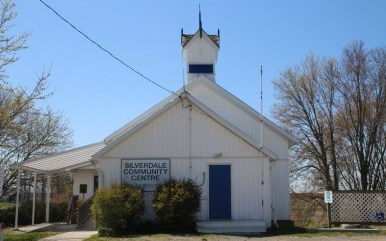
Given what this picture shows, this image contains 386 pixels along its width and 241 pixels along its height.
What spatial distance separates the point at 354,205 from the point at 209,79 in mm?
9370

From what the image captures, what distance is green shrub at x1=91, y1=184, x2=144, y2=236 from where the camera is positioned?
1803cm

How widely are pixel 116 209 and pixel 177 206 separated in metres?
2.20

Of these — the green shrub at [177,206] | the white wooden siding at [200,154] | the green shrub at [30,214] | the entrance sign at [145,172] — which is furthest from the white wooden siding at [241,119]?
the green shrub at [30,214]

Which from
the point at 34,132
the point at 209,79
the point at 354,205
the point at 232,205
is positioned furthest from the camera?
the point at 34,132

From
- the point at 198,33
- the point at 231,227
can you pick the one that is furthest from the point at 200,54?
the point at 231,227

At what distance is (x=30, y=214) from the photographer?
24953 mm

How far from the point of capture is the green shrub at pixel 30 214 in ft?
81.4

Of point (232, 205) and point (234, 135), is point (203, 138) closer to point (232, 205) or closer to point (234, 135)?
point (234, 135)

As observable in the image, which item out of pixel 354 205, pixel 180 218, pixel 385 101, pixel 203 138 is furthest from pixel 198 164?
pixel 385 101

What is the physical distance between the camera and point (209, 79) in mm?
25969

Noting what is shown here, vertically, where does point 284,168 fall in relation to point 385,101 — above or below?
below

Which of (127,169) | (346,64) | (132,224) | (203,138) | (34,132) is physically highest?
(346,64)

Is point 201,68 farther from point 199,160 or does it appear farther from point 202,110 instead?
point 199,160

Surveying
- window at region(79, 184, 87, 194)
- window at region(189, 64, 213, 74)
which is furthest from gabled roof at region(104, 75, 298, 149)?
window at region(79, 184, 87, 194)
